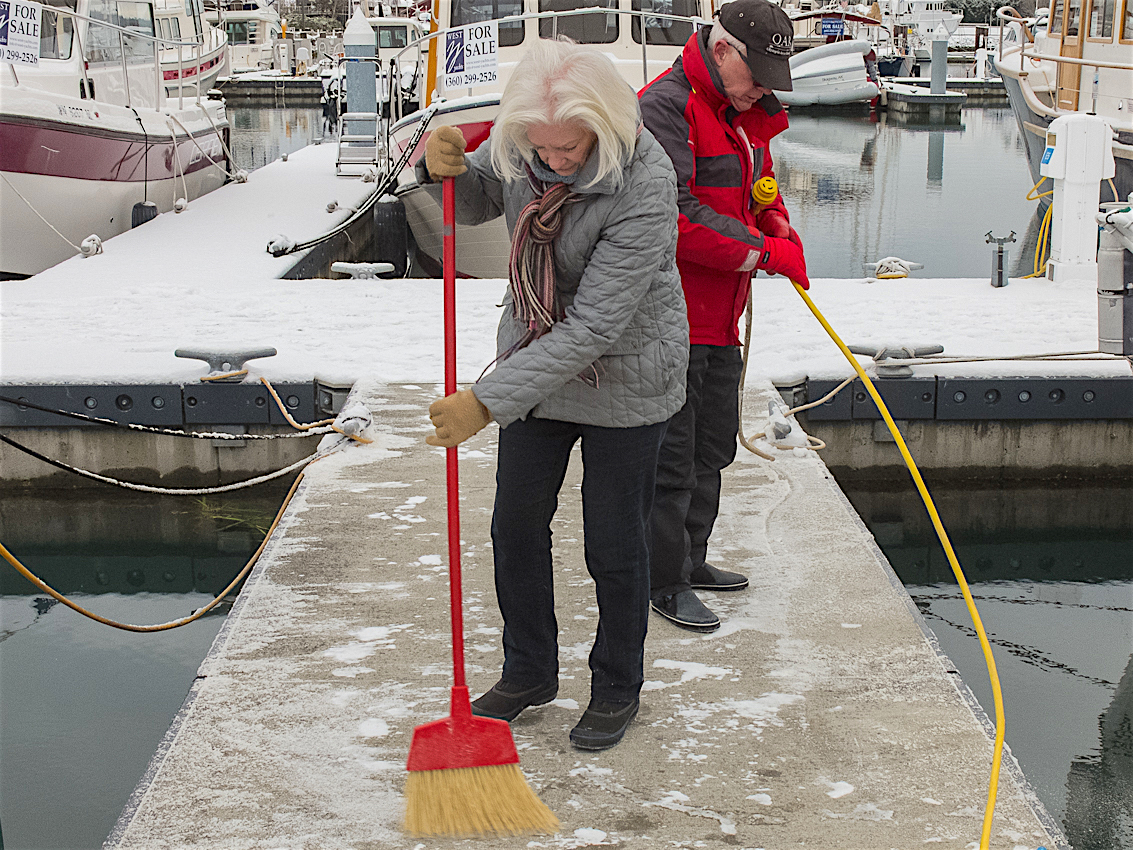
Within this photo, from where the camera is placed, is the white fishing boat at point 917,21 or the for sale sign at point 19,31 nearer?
the for sale sign at point 19,31

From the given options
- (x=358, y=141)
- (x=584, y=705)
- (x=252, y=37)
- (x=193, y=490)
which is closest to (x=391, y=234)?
(x=358, y=141)

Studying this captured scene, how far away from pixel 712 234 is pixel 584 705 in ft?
3.75

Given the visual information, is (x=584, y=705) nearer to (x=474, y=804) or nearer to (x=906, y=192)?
(x=474, y=804)

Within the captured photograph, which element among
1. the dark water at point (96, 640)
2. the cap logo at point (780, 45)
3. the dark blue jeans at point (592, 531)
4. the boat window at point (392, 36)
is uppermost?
the boat window at point (392, 36)

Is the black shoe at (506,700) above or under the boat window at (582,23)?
under

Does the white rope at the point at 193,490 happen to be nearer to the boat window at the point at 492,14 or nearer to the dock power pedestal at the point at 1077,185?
the dock power pedestal at the point at 1077,185

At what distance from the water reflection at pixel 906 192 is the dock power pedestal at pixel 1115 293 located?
802 centimetres

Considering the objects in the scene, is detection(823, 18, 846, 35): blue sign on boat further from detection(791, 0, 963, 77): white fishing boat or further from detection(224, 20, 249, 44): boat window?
detection(224, 20, 249, 44): boat window

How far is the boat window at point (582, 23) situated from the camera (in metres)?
9.77

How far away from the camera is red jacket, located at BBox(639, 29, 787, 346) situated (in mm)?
2820

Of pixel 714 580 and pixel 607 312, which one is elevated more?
pixel 607 312

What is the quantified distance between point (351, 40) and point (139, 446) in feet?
33.2

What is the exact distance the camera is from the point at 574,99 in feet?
7.22

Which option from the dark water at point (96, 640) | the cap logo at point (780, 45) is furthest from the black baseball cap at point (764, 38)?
the dark water at point (96, 640)
